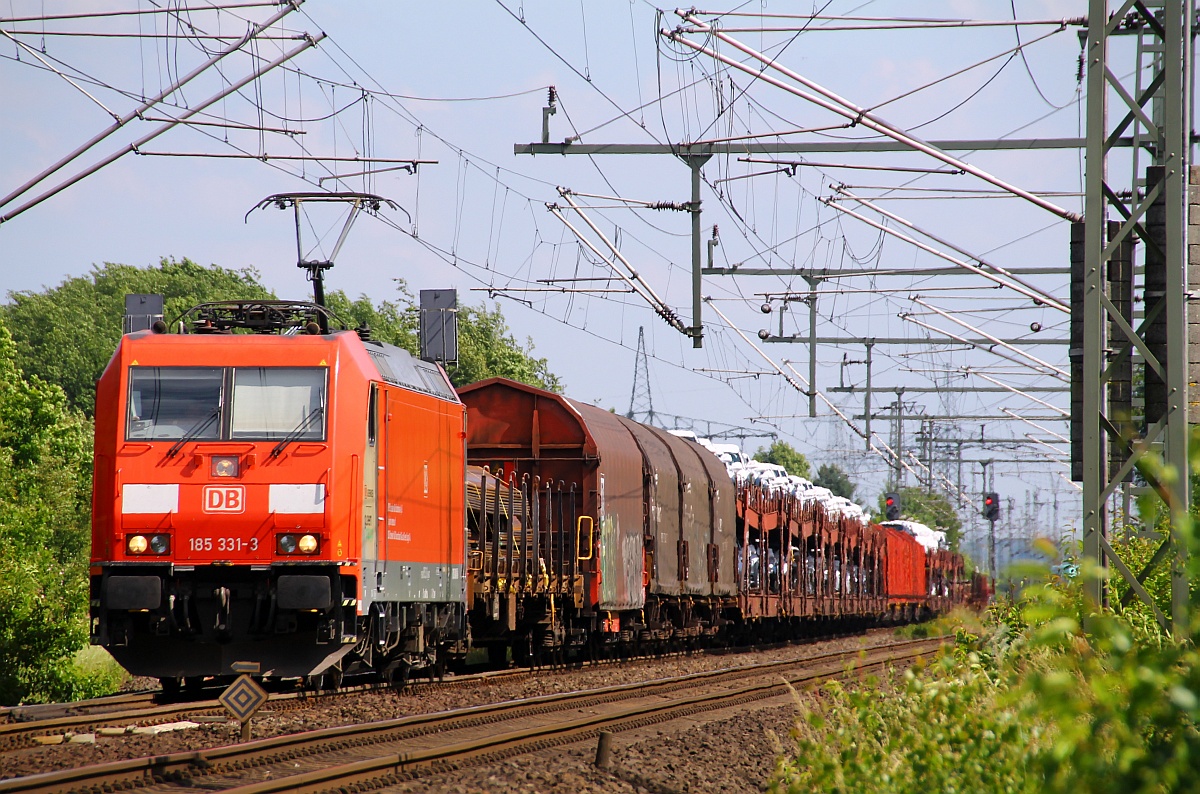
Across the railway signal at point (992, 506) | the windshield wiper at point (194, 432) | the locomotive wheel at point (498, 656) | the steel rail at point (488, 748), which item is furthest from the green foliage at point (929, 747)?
the railway signal at point (992, 506)

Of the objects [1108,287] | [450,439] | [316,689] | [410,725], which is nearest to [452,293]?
[450,439]

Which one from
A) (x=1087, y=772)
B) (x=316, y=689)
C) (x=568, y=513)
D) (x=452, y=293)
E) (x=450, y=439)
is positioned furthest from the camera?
(x=568, y=513)

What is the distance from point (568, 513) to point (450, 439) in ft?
14.8

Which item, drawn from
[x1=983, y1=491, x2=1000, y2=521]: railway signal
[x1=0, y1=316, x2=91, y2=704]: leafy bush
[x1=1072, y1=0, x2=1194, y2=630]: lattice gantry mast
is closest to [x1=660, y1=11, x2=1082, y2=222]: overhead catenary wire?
[x1=1072, y1=0, x2=1194, y2=630]: lattice gantry mast

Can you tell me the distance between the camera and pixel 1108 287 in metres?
12.1

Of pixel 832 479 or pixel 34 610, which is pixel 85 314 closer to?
pixel 34 610

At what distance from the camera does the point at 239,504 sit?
12.5 m

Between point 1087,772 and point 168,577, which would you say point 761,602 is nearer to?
point 168,577

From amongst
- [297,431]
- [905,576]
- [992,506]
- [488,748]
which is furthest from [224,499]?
[992,506]

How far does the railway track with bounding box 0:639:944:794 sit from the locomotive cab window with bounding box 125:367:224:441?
343 centimetres

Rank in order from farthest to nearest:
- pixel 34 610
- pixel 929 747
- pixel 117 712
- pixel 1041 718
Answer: pixel 34 610 < pixel 117 712 < pixel 929 747 < pixel 1041 718

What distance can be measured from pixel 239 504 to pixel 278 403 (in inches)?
41.9

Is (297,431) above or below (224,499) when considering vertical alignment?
above

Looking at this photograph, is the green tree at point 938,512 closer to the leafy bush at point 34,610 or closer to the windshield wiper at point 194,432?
the leafy bush at point 34,610
